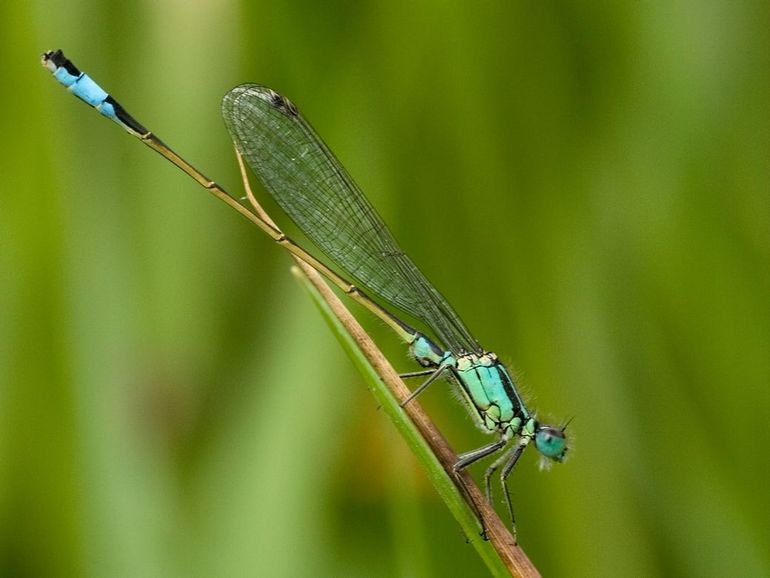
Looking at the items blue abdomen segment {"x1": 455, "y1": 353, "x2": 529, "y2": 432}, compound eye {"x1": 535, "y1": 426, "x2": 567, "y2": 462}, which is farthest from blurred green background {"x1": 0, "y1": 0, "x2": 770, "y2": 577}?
compound eye {"x1": 535, "y1": 426, "x2": 567, "y2": 462}

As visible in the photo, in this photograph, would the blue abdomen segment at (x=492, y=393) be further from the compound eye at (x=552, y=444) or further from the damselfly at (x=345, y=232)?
the compound eye at (x=552, y=444)

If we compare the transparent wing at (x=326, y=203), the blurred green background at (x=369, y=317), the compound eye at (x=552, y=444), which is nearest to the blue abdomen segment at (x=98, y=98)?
the blurred green background at (x=369, y=317)

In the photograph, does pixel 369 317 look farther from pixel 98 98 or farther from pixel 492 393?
pixel 98 98

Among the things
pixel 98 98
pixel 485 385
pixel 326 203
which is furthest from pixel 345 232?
pixel 98 98

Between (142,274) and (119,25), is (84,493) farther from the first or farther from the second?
(119,25)

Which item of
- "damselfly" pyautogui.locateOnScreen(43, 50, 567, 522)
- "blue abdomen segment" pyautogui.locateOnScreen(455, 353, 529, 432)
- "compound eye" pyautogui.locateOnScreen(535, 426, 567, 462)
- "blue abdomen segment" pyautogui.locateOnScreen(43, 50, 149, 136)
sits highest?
"blue abdomen segment" pyautogui.locateOnScreen(43, 50, 149, 136)

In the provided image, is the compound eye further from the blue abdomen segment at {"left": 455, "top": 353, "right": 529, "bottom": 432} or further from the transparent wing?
the transparent wing
